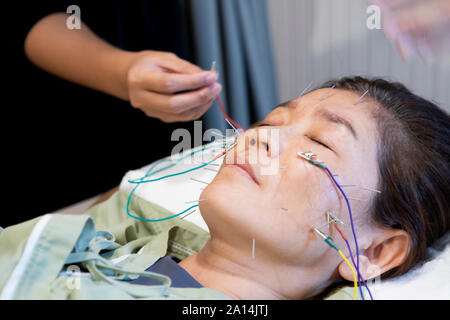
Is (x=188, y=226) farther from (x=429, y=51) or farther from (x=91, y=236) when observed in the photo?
(x=429, y=51)

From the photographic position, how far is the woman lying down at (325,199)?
936 millimetres

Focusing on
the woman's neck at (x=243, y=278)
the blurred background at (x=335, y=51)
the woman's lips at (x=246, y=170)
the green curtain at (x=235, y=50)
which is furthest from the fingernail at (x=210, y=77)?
the blurred background at (x=335, y=51)

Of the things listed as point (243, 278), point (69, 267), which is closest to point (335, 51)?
point (243, 278)

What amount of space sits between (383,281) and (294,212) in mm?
352

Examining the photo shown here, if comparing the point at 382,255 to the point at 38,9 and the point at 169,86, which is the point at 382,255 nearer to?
the point at 169,86

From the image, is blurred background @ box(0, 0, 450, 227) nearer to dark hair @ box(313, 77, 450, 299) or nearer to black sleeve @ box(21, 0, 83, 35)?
black sleeve @ box(21, 0, 83, 35)

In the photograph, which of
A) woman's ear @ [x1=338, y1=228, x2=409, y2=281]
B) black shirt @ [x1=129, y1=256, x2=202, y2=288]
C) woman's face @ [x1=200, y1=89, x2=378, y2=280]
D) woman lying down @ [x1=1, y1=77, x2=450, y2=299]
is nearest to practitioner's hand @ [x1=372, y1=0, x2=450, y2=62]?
woman lying down @ [x1=1, y1=77, x2=450, y2=299]

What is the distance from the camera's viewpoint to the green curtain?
6.46ft

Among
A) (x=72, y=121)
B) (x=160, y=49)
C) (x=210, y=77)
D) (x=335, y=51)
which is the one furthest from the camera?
(x=335, y=51)

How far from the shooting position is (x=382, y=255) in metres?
1.06

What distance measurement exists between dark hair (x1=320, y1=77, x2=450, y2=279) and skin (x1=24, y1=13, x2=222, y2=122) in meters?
0.53

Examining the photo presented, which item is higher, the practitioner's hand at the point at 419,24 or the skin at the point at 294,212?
the practitioner's hand at the point at 419,24

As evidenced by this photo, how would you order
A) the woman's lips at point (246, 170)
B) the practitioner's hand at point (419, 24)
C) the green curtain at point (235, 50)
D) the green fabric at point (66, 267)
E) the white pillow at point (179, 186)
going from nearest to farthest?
the green fabric at point (66, 267) → the woman's lips at point (246, 170) → the practitioner's hand at point (419, 24) → the white pillow at point (179, 186) → the green curtain at point (235, 50)

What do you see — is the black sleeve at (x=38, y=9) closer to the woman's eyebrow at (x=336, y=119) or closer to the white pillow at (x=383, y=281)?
the white pillow at (x=383, y=281)
